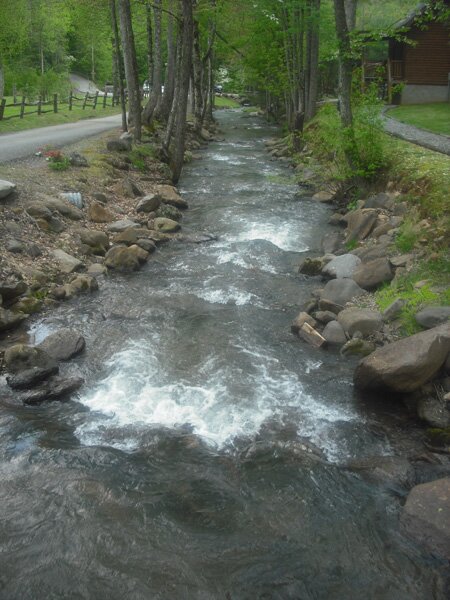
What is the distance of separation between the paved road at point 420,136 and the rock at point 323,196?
2.93 m

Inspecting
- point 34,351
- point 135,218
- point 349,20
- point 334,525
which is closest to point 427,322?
point 334,525

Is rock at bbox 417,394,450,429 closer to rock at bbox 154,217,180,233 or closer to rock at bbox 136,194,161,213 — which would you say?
rock at bbox 154,217,180,233

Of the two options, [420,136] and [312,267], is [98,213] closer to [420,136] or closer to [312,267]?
[312,267]

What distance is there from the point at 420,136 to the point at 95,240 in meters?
12.6

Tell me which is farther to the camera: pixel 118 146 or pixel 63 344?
pixel 118 146

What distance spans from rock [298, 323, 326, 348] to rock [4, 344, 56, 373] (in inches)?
161

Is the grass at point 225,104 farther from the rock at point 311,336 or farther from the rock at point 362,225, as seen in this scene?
the rock at point 311,336

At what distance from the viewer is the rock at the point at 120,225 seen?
13438 millimetres

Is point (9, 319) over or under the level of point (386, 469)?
over

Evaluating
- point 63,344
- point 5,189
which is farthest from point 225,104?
point 63,344

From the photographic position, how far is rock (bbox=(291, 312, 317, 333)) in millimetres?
8973

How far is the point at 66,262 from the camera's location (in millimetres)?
10992

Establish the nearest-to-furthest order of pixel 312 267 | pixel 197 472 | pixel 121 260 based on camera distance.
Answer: pixel 197 472, pixel 312 267, pixel 121 260

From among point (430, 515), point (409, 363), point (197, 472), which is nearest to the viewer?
point (430, 515)
